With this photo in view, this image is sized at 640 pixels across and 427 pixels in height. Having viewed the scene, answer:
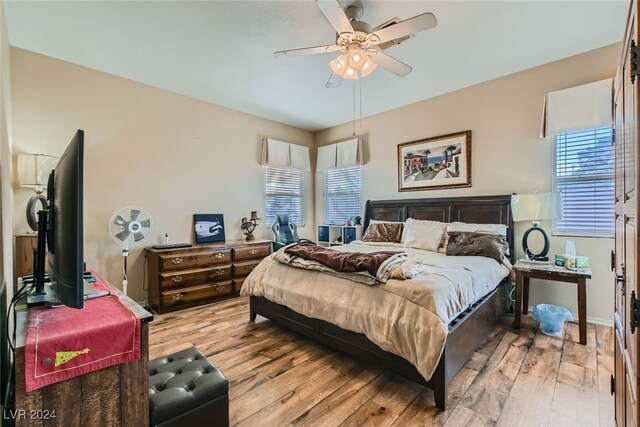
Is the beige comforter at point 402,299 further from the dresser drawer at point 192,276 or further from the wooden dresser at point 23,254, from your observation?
the wooden dresser at point 23,254

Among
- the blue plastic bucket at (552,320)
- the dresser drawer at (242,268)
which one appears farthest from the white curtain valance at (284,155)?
the blue plastic bucket at (552,320)

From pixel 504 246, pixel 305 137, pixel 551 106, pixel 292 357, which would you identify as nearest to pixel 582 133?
pixel 551 106

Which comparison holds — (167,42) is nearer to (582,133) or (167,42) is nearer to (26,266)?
(26,266)

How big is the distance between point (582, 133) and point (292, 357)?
144 inches

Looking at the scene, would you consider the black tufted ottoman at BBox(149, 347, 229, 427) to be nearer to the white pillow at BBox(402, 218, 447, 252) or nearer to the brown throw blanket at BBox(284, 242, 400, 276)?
the brown throw blanket at BBox(284, 242, 400, 276)

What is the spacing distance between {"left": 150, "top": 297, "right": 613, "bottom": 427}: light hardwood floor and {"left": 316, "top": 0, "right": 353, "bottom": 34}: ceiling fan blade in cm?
249

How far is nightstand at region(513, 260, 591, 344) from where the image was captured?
2486 mm

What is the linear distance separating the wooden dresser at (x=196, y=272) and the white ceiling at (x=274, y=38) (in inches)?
83.5

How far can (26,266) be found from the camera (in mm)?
2508

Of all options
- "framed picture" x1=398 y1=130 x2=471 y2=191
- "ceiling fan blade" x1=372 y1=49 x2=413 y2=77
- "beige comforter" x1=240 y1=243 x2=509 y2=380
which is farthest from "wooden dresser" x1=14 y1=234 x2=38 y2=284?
"framed picture" x1=398 y1=130 x2=471 y2=191

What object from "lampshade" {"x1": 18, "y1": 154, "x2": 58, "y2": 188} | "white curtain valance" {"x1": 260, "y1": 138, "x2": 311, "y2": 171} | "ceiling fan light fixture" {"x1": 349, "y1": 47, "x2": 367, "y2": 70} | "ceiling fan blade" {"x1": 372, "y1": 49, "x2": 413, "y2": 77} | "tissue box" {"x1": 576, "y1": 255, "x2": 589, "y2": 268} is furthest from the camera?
"white curtain valance" {"x1": 260, "y1": 138, "x2": 311, "y2": 171}

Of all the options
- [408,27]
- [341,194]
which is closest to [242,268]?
[341,194]

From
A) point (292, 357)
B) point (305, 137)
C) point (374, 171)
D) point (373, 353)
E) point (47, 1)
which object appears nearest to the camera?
point (373, 353)

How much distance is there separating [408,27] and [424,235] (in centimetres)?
237
